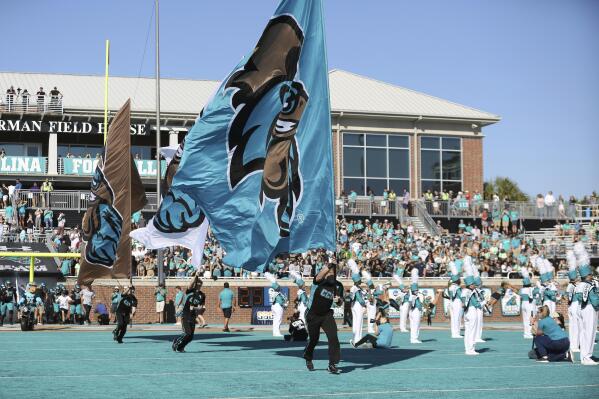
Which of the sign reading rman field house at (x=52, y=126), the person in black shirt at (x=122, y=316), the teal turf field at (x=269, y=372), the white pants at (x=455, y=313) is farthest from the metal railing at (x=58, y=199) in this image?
the white pants at (x=455, y=313)

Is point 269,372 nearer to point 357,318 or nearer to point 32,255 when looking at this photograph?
point 357,318

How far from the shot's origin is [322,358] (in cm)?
1816

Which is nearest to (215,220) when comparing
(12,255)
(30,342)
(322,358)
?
(322,358)

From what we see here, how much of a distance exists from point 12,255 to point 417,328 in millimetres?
14691

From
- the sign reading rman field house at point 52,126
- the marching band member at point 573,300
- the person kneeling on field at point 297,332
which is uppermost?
the sign reading rman field house at point 52,126

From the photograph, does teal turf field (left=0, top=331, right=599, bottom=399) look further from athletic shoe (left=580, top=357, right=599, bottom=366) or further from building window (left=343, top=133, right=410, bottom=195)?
building window (left=343, top=133, right=410, bottom=195)

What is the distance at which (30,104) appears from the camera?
44.2m

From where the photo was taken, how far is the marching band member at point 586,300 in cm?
1680

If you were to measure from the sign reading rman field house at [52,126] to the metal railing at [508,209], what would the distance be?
14.8 m

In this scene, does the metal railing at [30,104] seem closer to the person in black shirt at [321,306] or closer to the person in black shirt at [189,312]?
the person in black shirt at [189,312]

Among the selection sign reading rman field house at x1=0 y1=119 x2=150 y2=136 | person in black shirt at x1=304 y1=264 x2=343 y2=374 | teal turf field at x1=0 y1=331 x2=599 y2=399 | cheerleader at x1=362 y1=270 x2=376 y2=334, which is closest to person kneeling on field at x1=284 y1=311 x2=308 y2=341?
teal turf field at x1=0 y1=331 x2=599 y2=399

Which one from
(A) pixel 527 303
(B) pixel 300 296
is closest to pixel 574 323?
(B) pixel 300 296

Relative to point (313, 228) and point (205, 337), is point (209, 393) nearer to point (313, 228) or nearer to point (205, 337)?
point (313, 228)

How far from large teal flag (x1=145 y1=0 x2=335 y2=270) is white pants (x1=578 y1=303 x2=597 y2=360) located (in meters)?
4.80
